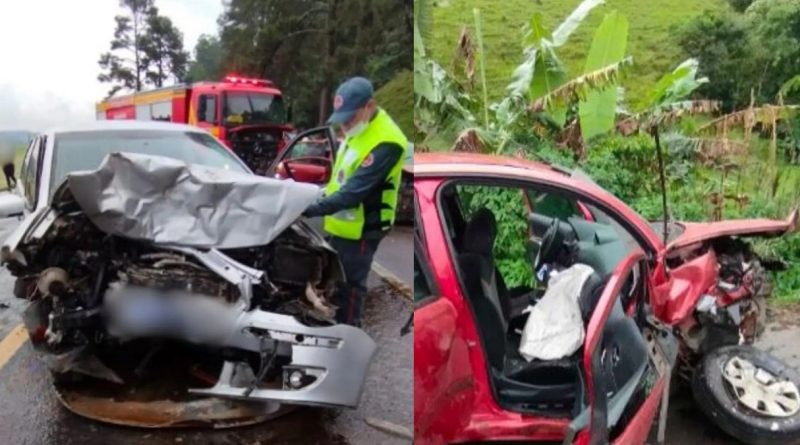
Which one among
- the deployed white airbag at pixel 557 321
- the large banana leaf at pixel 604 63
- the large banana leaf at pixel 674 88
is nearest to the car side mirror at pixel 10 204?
the deployed white airbag at pixel 557 321

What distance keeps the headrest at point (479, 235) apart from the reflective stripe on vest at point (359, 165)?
2.48ft

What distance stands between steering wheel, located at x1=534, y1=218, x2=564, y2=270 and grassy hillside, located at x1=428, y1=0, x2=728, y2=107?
659 mm

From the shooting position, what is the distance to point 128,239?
1.11 meters

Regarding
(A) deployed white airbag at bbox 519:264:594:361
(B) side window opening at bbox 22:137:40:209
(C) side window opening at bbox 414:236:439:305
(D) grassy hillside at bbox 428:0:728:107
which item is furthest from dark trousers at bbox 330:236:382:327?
(D) grassy hillside at bbox 428:0:728:107

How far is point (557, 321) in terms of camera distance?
1734mm

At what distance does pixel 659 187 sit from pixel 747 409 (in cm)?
99

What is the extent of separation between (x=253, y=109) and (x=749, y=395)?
2377 millimetres

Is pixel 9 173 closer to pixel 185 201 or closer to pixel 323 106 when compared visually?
pixel 185 201

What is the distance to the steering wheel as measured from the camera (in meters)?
2.05

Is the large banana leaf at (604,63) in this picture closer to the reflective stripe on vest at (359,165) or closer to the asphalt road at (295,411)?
the asphalt road at (295,411)

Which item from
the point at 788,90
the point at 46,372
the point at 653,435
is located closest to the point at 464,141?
the point at 653,435

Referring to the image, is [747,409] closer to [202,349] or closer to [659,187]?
[659,187]

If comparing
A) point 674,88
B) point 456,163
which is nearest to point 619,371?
point 456,163

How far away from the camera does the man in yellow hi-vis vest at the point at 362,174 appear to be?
2.73 feet
